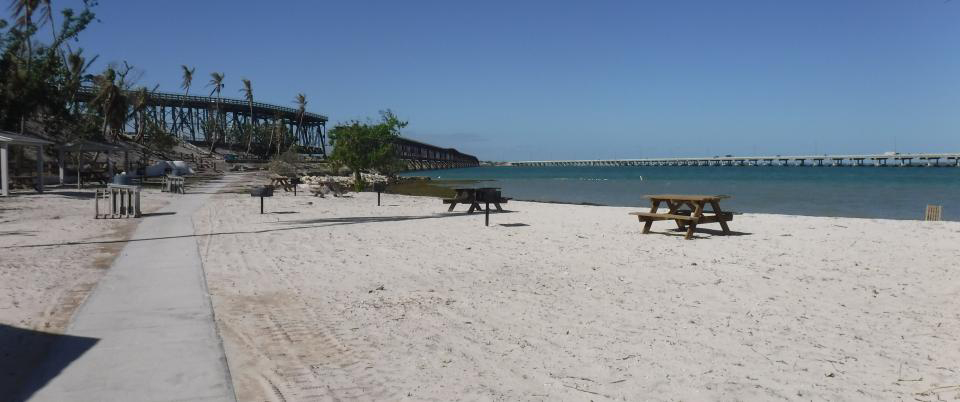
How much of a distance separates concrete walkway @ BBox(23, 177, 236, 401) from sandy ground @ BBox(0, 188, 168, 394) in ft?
0.67

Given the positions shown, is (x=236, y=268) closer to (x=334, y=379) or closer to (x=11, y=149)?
(x=334, y=379)

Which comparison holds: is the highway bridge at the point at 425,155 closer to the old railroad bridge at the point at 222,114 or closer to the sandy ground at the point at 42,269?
the old railroad bridge at the point at 222,114

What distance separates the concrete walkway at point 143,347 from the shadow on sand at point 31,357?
2 centimetres

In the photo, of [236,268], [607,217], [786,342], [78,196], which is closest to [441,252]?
[236,268]

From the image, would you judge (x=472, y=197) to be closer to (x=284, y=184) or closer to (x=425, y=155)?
(x=284, y=184)

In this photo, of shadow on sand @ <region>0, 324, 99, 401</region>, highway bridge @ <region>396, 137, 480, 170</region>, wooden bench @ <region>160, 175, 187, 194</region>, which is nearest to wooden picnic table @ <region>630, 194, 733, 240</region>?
shadow on sand @ <region>0, 324, 99, 401</region>

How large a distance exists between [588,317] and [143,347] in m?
3.76

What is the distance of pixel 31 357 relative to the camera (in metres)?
4.55

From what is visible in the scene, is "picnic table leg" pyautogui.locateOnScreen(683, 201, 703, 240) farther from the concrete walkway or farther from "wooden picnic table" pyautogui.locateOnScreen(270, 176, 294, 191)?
"wooden picnic table" pyautogui.locateOnScreen(270, 176, 294, 191)

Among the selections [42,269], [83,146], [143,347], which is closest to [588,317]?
[143,347]

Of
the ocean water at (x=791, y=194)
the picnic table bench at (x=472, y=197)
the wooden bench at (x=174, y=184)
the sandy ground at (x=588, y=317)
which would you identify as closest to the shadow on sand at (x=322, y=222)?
the picnic table bench at (x=472, y=197)

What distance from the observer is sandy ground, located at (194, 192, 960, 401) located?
4.25 m

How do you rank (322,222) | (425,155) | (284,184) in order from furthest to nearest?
(425,155), (284,184), (322,222)

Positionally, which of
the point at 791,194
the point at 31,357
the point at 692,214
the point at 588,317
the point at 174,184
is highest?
the point at 791,194
